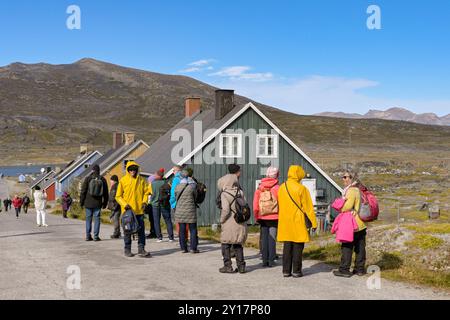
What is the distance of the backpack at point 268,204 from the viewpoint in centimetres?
1077

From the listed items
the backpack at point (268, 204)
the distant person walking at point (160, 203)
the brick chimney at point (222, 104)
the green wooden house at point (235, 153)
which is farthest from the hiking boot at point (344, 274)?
the brick chimney at point (222, 104)

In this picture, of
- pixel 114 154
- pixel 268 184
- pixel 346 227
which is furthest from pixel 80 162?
pixel 346 227

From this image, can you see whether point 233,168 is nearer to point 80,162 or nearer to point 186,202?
point 186,202

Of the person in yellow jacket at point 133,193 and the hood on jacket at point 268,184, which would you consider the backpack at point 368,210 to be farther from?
the person in yellow jacket at point 133,193

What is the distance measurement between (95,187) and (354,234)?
7622 millimetres

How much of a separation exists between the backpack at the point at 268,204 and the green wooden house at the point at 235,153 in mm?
19645

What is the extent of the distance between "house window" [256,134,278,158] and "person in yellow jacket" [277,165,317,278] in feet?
75.5

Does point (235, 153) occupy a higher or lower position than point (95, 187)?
higher

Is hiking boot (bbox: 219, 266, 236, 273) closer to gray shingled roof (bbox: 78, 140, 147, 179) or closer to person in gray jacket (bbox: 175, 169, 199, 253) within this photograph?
person in gray jacket (bbox: 175, 169, 199, 253)

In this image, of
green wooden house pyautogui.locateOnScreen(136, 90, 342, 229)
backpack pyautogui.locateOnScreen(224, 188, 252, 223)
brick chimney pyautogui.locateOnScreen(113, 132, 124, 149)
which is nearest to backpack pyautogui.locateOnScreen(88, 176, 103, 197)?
→ backpack pyautogui.locateOnScreen(224, 188, 252, 223)

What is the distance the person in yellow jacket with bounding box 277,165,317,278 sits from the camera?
32.4 ft

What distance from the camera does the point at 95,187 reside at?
591 inches
